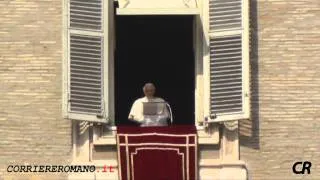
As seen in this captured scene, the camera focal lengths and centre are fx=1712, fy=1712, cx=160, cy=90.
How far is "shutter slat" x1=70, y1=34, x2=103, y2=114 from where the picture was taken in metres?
20.6

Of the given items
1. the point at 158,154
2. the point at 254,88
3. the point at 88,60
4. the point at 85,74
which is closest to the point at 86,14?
the point at 88,60

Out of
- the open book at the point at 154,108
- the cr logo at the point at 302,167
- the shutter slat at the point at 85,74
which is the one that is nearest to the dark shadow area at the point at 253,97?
the cr logo at the point at 302,167

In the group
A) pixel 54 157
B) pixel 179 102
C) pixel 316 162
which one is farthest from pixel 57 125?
pixel 316 162

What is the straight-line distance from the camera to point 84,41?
2077 cm

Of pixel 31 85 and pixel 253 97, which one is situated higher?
pixel 31 85

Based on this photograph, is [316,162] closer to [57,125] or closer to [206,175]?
[206,175]

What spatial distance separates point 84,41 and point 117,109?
1.19m

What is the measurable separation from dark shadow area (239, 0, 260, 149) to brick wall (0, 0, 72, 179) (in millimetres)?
2145

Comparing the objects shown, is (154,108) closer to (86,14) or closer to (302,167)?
(86,14)

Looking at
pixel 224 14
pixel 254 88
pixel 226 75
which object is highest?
pixel 224 14

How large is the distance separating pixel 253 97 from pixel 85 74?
2088 mm

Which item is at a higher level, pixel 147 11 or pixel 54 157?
pixel 147 11

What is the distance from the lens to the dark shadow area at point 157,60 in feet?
71.3

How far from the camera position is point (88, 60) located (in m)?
20.7
